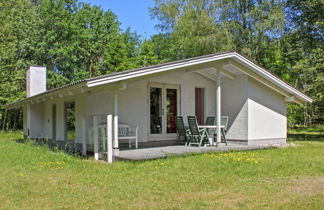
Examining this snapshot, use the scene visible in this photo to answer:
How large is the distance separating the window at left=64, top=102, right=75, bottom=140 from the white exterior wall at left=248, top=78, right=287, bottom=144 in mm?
6012

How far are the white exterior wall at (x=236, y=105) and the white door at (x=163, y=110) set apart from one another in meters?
1.74

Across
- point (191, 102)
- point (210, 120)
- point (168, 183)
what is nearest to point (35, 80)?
point (191, 102)

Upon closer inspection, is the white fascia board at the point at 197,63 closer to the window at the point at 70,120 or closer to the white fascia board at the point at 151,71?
the white fascia board at the point at 151,71

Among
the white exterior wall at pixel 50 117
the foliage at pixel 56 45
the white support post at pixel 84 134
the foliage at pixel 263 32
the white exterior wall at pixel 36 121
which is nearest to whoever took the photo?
the white support post at pixel 84 134

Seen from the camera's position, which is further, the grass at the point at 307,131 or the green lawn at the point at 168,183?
the grass at the point at 307,131

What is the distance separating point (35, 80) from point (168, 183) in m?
12.9

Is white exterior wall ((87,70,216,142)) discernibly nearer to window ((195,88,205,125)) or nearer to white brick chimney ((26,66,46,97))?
window ((195,88,205,125))

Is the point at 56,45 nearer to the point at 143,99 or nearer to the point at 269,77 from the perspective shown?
the point at 143,99

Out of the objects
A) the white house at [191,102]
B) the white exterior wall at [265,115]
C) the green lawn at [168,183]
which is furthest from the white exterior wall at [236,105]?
the green lawn at [168,183]

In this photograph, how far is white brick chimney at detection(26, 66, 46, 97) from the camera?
1622cm

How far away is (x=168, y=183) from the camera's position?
5520 millimetres

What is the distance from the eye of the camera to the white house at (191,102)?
9.91 m

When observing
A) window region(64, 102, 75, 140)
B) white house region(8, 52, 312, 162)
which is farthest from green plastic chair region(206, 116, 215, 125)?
window region(64, 102, 75, 140)

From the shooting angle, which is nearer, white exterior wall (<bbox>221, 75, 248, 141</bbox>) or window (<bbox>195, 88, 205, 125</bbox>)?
white exterior wall (<bbox>221, 75, 248, 141</bbox>)
